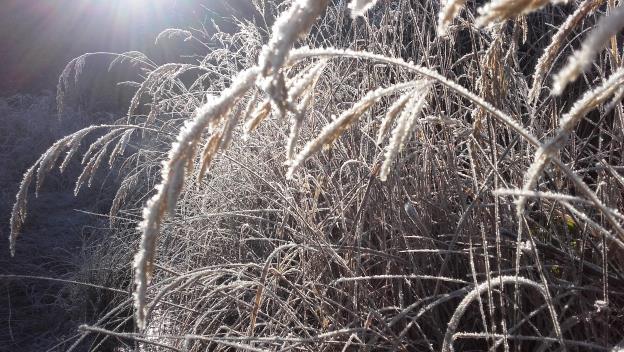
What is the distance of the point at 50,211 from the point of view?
13.0 feet

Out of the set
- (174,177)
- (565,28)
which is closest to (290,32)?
(174,177)

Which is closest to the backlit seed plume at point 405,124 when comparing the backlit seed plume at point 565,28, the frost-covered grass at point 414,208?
the frost-covered grass at point 414,208

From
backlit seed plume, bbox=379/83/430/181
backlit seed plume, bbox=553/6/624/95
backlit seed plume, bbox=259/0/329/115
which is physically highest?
backlit seed plume, bbox=259/0/329/115

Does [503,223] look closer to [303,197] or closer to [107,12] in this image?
[303,197]

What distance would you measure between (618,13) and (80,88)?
22.1 ft

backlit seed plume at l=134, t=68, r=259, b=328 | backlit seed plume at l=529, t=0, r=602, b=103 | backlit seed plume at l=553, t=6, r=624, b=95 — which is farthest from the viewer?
backlit seed plume at l=529, t=0, r=602, b=103

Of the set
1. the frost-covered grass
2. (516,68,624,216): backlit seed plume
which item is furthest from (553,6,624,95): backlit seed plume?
(516,68,624,216): backlit seed plume

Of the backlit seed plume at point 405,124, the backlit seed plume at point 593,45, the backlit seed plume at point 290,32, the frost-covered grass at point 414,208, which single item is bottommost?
the frost-covered grass at point 414,208

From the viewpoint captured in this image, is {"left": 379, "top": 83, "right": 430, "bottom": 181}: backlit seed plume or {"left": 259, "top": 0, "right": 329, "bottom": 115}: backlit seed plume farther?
{"left": 379, "top": 83, "right": 430, "bottom": 181}: backlit seed plume

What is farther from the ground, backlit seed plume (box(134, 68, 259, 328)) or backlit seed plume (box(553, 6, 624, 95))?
backlit seed plume (box(553, 6, 624, 95))

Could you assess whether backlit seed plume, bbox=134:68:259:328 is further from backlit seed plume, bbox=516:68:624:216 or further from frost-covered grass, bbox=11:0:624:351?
backlit seed plume, bbox=516:68:624:216

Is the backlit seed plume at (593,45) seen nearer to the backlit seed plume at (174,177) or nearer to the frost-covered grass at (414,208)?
the frost-covered grass at (414,208)

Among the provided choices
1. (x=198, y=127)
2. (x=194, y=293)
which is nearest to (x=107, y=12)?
(x=194, y=293)

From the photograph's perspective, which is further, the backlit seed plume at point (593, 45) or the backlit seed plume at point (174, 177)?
the backlit seed plume at point (174, 177)
